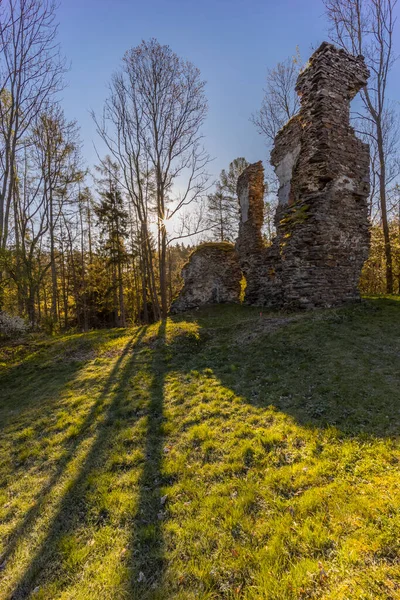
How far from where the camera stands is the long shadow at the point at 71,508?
8.61ft

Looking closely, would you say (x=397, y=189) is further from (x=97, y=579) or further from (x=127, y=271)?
(x=97, y=579)

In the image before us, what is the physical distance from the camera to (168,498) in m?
3.29

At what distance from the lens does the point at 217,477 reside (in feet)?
11.4


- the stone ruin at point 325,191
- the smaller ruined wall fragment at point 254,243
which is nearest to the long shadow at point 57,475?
the stone ruin at point 325,191

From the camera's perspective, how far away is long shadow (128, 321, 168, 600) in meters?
2.38

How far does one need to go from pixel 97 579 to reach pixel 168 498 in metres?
0.98

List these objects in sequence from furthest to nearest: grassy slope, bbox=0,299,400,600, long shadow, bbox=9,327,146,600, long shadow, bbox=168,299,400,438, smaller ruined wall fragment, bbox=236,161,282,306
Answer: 1. smaller ruined wall fragment, bbox=236,161,282,306
2. long shadow, bbox=168,299,400,438
3. long shadow, bbox=9,327,146,600
4. grassy slope, bbox=0,299,400,600

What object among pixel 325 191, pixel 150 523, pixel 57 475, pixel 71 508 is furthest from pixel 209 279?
pixel 150 523

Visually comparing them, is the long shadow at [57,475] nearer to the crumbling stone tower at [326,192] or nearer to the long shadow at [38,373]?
the long shadow at [38,373]

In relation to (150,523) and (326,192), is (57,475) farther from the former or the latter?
(326,192)

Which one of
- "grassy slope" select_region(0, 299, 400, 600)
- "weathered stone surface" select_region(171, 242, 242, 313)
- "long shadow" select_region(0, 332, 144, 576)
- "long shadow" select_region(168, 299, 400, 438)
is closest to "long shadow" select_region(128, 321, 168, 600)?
"grassy slope" select_region(0, 299, 400, 600)

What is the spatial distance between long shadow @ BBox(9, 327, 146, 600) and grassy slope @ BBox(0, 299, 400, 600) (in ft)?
0.06

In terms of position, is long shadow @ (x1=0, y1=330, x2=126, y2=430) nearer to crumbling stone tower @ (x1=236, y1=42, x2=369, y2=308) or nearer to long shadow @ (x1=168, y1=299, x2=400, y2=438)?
long shadow @ (x1=168, y1=299, x2=400, y2=438)

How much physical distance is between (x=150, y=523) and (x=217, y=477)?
91 cm
